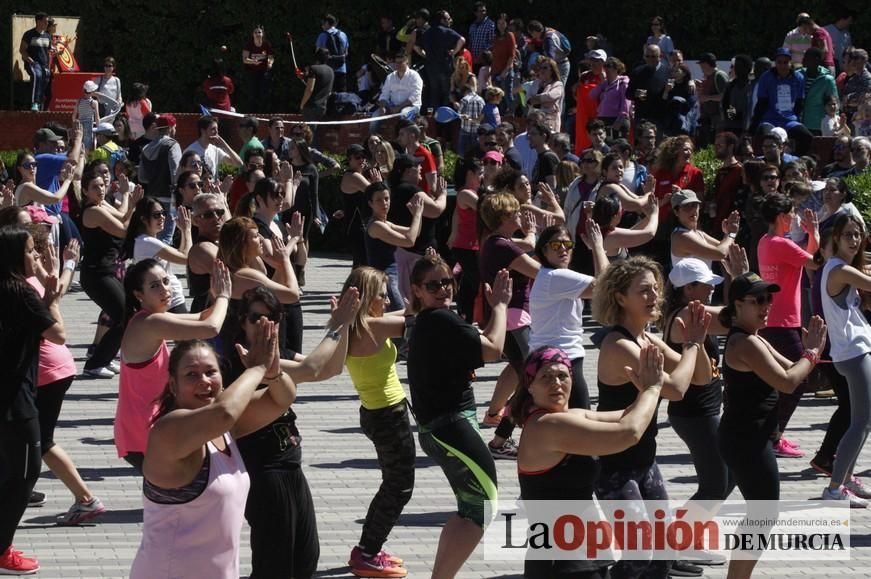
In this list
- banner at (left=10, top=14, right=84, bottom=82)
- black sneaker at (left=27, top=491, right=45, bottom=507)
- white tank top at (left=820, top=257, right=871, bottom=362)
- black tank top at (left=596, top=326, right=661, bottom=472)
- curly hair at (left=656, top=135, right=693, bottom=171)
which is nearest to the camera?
black tank top at (left=596, top=326, right=661, bottom=472)

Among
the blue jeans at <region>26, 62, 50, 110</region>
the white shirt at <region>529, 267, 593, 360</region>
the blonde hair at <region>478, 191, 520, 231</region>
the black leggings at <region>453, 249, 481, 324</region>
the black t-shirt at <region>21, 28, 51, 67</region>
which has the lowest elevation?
the blue jeans at <region>26, 62, 50, 110</region>

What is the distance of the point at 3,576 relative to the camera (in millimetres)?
8109

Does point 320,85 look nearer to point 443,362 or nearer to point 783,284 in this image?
point 783,284

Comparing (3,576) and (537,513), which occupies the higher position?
(537,513)

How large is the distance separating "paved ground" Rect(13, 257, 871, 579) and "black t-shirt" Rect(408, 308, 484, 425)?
3.41 ft

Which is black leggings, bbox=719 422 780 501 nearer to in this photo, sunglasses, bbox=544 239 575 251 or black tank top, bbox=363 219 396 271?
sunglasses, bbox=544 239 575 251

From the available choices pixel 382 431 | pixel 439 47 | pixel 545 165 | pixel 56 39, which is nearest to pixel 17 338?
pixel 382 431

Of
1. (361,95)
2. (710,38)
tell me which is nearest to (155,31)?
(361,95)

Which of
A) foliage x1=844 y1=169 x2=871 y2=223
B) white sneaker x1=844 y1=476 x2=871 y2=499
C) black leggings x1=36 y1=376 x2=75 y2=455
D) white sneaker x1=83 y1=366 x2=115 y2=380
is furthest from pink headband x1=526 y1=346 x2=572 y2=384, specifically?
foliage x1=844 y1=169 x2=871 y2=223

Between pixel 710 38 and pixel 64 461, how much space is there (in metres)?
22.5

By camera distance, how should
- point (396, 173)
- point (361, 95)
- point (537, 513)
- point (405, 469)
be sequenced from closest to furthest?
point (537, 513), point (405, 469), point (396, 173), point (361, 95)

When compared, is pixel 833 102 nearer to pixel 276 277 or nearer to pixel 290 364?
pixel 276 277

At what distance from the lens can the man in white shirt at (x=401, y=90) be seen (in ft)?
79.6

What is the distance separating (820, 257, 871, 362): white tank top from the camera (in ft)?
31.0
